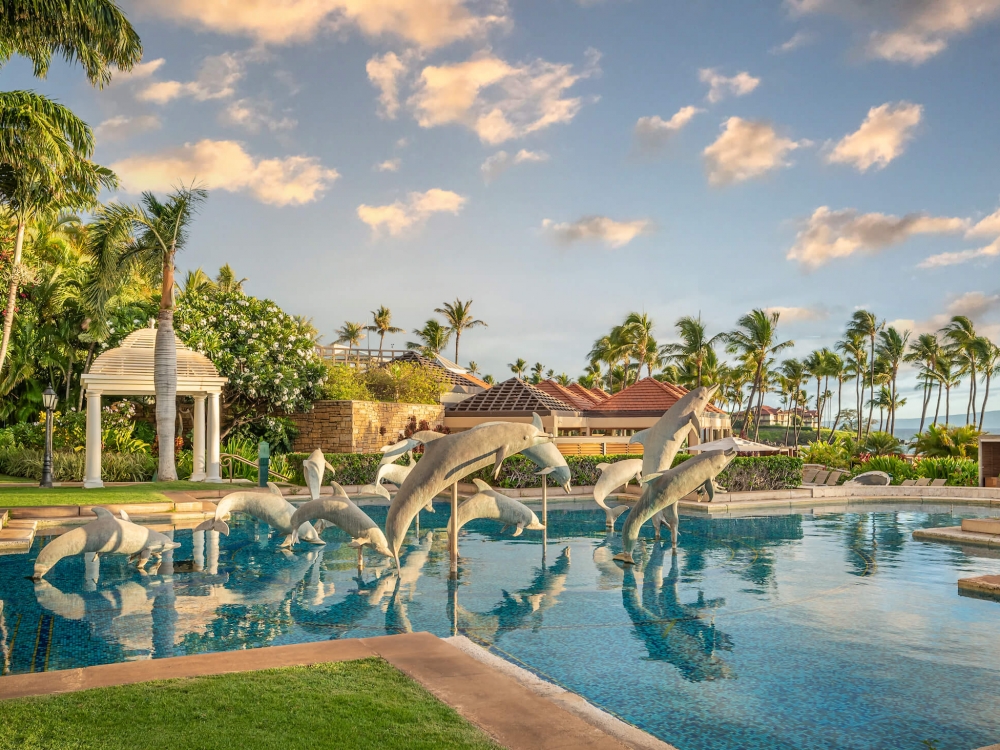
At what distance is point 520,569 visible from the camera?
40.9 feet

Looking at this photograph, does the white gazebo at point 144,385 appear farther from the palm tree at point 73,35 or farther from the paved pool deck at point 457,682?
the paved pool deck at point 457,682

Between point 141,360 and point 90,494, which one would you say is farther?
point 141,360

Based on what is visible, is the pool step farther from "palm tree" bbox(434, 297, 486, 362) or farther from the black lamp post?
"palm tree" bbox(434, 297, 486, 362)

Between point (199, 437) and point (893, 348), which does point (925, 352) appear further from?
point (199, 437)

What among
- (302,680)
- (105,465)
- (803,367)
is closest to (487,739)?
(302,680)

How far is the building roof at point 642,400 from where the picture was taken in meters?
35.1

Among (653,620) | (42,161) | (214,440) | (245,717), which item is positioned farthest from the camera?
(214,440)

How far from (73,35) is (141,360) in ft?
33.3

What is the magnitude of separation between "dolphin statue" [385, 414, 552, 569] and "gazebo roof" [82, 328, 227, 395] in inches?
617

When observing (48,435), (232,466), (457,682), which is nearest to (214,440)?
(232,466)

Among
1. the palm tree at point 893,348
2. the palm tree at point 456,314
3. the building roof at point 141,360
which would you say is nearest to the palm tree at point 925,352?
the palm tree at point 893,348

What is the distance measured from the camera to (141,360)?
23.4 metres

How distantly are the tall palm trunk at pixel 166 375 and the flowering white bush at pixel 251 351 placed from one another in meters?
5.04

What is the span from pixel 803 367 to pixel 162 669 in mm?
86410
